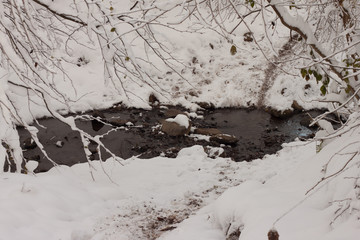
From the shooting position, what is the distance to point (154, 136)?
9242 millimetres

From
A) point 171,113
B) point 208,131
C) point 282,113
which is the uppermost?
point 171,113

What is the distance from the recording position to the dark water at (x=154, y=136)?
833 centimetres

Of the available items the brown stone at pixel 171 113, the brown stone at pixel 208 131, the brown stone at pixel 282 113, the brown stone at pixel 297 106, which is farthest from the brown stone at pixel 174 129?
the brown stone at pixel 297 106

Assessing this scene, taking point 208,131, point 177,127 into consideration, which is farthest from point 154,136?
point 208,131

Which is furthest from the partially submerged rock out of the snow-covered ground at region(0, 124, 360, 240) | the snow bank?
the snow bank

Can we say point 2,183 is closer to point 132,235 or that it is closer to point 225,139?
point 132,235

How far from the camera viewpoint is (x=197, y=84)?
13.2 metres

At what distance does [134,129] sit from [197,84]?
451 centimetres

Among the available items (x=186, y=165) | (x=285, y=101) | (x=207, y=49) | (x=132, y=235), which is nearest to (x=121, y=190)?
(x=132, y=235)

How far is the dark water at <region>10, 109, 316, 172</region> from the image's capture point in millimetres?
8328

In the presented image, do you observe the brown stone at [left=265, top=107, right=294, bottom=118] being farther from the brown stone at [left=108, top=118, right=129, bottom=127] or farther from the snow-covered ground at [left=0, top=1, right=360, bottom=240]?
the brown stone at [left=108, top=118, right=129, bottom=127]

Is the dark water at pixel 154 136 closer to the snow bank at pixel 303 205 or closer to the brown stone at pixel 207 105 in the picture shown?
the brown stone at pixel 207 105

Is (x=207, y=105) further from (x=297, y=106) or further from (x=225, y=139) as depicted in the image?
(x=297, y=106)

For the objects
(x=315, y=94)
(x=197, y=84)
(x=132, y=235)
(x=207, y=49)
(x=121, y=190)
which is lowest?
(x=132, y=235)
